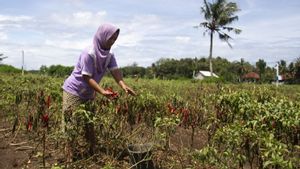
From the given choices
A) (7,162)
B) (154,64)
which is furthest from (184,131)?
(154,64)

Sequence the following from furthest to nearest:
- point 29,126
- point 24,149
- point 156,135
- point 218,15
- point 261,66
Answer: point 261,66 → point 218,15 → point 29,126 → point 24,149 → point 156,135

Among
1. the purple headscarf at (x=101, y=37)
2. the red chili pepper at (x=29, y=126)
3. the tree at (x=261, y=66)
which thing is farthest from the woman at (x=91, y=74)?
the tree at (x=261, y=66)

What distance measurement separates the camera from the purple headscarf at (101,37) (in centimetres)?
420

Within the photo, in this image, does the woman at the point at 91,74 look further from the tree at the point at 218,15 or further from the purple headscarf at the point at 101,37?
the tree at the point at 218,15

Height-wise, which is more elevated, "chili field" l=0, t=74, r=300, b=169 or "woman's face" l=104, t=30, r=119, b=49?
"woman's face" l=104, t=30, r=119, b=49

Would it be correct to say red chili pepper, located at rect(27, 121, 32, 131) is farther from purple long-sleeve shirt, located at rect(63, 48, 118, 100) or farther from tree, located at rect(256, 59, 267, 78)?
tree, located at rect(256, 59, 267, 78)

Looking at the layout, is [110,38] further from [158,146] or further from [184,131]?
[184,131]

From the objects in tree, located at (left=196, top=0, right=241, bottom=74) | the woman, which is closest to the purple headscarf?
the woman

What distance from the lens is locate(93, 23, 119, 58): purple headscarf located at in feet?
13.8

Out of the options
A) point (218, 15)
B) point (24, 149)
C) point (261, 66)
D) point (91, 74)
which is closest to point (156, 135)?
point (91, 74)

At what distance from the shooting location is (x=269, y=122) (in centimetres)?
389

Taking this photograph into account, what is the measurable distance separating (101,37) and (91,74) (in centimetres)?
38

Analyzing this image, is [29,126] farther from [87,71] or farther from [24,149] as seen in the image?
[87,71]

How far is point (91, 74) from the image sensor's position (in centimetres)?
425
